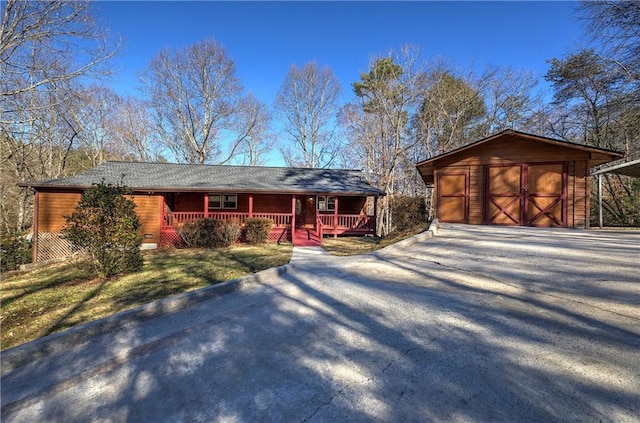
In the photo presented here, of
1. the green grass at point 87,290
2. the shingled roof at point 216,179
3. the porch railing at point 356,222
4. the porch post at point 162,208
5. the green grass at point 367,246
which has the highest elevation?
the shingled roof at point 216,179

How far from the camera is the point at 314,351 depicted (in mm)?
2887

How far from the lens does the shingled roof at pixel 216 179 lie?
1415 cm

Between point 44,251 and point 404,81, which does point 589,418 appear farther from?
point 404,81

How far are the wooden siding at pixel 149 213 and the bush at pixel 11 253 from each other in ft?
13.8

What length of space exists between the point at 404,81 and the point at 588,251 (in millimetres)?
16795

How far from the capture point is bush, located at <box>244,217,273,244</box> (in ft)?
43.8

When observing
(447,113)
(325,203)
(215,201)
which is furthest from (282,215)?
(447,113)

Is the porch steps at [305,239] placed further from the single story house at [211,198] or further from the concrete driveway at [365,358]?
the concrete driveway at [365,358]

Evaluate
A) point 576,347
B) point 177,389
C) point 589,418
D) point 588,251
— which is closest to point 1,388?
point 177,389

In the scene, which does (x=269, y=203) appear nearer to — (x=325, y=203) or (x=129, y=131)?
(x=325, y=203)

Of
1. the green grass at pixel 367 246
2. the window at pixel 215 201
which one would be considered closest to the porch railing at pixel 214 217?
the window at pixel 215 201

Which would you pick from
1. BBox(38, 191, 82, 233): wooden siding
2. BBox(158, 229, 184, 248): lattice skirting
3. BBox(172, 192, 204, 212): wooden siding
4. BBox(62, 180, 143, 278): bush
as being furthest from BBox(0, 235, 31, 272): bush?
BBox(172, 192, 204, 212): wooden siding

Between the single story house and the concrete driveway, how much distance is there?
9.70 metres

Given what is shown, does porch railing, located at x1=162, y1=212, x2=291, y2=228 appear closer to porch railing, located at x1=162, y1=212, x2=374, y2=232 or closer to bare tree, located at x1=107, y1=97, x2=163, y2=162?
porch railing, located at x1=162, y1=212, x2=374, y2=232
